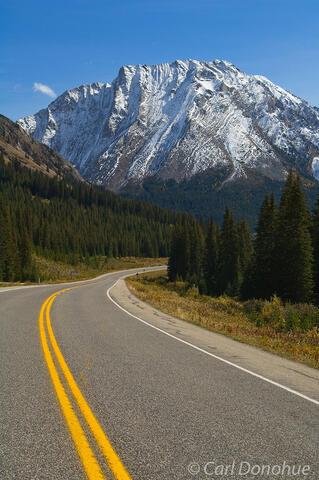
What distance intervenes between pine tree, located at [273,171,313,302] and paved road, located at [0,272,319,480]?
71.7 feet

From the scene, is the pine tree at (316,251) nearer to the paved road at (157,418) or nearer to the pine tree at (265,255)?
the pine tree at (265,255)

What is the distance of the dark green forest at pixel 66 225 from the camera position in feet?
189

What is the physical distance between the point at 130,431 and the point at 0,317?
416 inches

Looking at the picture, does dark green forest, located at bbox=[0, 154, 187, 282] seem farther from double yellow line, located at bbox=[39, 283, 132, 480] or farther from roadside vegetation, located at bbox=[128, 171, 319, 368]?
double yellow line, located at bbox=[39, 283, 132, 480]

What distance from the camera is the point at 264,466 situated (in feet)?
11.5

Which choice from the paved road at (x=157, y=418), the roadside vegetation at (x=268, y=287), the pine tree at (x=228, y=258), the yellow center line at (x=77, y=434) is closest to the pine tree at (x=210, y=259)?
the roadside vegetation at (x=268, y=287)

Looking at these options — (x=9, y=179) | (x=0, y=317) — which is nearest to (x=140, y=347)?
(x=0, y=317)

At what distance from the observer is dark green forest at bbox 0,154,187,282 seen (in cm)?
5771

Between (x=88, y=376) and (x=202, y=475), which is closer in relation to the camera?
(x=202, y=475)

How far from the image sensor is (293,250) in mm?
28391

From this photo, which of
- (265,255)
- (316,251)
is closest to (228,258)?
(265,255)

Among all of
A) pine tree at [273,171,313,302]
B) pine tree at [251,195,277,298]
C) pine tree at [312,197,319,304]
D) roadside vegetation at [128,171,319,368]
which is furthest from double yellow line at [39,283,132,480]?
pine tree at [251,195,277,298]

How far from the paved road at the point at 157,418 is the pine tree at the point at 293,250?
21.9 m

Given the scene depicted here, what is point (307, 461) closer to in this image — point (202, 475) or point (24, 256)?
point (202, 475)
